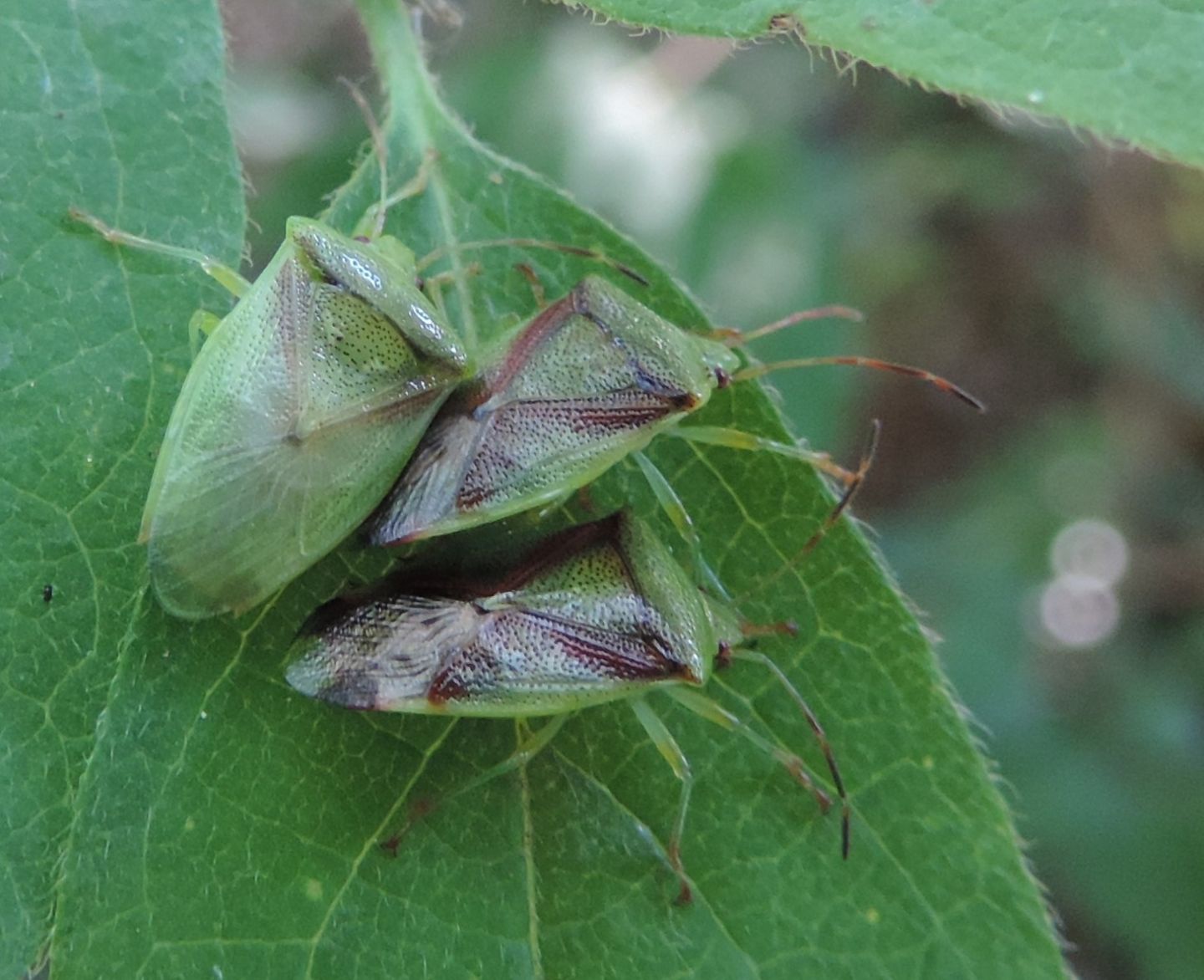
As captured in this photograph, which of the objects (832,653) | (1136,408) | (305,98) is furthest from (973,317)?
(832,653)

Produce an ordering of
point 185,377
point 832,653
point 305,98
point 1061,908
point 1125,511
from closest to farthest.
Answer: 1. point 185,377
2. point 832,653
3. point 1061,908
4. point 305,98
5. point 1125,511

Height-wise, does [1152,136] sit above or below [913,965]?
above

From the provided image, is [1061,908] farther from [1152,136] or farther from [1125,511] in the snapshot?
[1152,136]

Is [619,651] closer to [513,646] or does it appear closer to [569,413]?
[513,646]

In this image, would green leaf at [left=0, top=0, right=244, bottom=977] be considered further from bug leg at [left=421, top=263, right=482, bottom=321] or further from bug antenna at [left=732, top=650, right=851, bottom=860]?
bug antenna at [left=732, top=650, right=851, bottom=860]

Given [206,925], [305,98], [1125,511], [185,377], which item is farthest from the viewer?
[1125,511]

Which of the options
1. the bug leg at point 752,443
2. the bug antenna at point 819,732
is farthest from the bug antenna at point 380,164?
the bug antenna at point 819,732

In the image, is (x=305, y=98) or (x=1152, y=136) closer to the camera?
(x=1152, y=136)
